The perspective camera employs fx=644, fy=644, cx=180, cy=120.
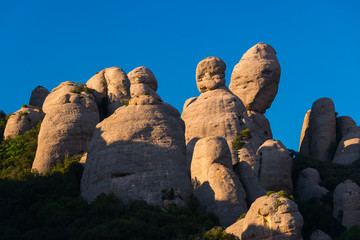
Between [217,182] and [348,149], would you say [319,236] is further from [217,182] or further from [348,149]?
[348,149]

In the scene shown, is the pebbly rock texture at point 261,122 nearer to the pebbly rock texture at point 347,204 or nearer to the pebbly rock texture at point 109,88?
the pebbly rock texture at point 109,88

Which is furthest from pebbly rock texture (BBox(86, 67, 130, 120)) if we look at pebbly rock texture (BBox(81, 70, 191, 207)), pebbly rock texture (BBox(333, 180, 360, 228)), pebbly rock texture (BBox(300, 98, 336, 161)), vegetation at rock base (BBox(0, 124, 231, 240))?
pebbly rock texture (BBox(333, 180, 360, 228))

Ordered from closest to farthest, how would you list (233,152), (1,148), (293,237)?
(293,237) → (233,152) → (1,148)

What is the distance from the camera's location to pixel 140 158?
134 ft

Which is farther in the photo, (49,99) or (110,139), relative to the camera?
(49,99)

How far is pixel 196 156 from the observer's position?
41500mm

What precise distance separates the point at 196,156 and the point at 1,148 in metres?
21.5

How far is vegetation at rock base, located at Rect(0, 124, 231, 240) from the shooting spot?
34125 mm

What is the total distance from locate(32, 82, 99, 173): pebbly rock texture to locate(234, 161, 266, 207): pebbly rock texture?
47.9 feet

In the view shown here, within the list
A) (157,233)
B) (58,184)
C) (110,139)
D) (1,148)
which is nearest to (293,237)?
(157,233)

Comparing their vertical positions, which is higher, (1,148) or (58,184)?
(1,148)

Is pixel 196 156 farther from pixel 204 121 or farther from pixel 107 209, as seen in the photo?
pixel 204 121

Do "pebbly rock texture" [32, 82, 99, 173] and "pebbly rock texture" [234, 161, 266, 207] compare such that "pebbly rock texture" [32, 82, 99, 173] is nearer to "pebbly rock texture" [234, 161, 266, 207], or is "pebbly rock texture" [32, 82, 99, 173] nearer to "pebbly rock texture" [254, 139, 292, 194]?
"pebbly rock texture" [254, 139, 292, 194]

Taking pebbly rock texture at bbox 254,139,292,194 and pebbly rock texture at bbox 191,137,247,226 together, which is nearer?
pebbly rock texture at bbox 191,137,247,226
